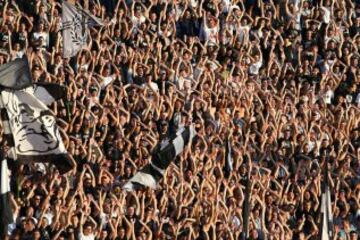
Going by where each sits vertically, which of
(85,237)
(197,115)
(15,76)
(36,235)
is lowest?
(85,237)

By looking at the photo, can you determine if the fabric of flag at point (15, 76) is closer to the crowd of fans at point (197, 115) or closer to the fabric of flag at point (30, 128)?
the fabric of flag at point (30, 128)

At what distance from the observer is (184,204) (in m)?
34.2

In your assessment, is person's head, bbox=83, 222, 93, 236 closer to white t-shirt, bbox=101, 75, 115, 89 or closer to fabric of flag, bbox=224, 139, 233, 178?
fabric of flag, bbox=224, 139, 233, 178

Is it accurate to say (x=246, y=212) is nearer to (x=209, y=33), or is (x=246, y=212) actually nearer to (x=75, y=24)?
(x=75, y=24)

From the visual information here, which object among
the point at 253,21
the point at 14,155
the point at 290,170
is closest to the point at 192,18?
the point at 253,21

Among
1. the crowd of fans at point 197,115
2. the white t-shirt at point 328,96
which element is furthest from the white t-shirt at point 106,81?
the white t-shirt at point 328,96

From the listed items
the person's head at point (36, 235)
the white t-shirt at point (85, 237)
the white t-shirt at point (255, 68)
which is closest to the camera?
the person's head at point (36, 235)

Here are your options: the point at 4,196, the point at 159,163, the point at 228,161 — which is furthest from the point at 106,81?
the point at 4,196

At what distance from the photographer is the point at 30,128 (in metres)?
28.6

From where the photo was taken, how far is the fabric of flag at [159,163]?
3206 cm

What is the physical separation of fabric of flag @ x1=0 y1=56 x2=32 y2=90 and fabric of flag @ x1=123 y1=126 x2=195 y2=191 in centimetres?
402

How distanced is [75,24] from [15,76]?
7903 mm

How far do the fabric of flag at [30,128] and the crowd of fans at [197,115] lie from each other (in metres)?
3.42

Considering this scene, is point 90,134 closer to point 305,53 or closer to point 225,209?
point 225,209
